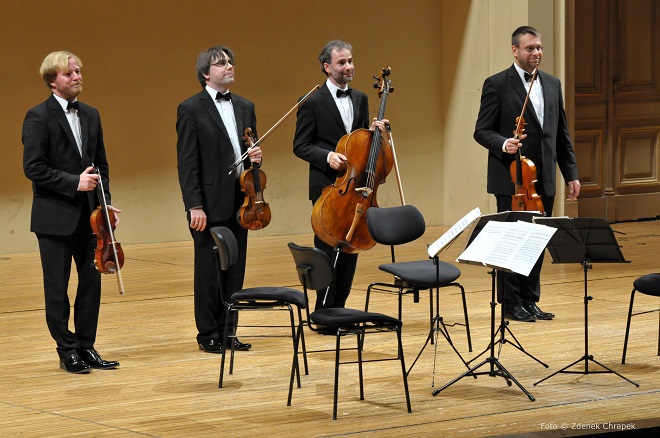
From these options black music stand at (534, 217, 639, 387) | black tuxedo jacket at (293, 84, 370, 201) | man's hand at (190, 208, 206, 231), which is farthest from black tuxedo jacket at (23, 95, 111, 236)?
black music stand at (534, 217, 639, 387)

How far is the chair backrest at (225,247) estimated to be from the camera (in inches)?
201

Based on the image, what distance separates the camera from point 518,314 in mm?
6469

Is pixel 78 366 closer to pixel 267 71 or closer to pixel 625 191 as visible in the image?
pixel 267 71

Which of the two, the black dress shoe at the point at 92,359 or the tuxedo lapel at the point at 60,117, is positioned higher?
the tuxedo lapel at the point at 60,117

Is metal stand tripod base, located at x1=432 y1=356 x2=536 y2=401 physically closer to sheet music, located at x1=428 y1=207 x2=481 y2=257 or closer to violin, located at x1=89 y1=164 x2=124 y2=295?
sheet music, located at x1=428 y1=207 x2=481 y2=257

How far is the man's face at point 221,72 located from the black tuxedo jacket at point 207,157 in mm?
80

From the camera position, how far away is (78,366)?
17.4 ft

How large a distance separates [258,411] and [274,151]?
6.26 metres

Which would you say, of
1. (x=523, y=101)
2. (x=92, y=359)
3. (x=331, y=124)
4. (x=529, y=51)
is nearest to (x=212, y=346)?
(x=92, y=359)

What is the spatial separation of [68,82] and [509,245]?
2125mm

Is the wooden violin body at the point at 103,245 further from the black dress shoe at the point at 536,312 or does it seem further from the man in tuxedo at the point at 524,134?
the black dress shoe at the point at 536,312

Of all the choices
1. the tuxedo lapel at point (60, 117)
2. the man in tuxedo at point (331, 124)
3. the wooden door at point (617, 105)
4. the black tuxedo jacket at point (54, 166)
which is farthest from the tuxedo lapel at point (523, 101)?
the wooden door at point (617, 105)

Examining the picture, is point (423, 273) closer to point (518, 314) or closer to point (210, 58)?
point (518, 314)

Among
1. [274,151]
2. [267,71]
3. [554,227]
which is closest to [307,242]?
[274,151]
